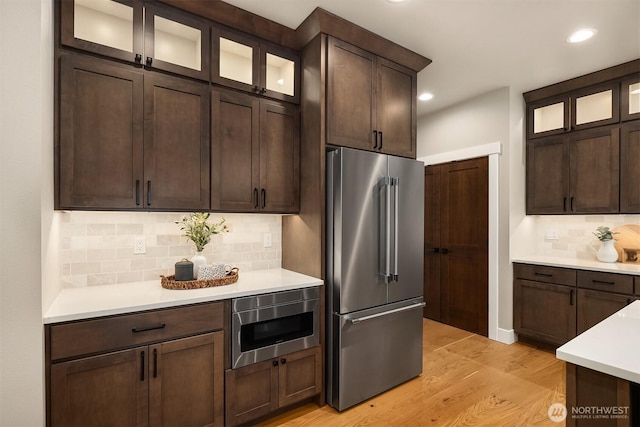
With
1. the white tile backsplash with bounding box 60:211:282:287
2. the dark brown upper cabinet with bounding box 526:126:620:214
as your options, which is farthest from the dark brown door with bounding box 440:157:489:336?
the white tile backsplash with bounding box 60:211:282:287

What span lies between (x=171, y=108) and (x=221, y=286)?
47.9 inches

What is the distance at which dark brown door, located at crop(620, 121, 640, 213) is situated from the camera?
3031 millimetres

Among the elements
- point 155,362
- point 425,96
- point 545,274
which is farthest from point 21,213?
point 545,274

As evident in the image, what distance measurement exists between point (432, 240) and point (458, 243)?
37 centimetres

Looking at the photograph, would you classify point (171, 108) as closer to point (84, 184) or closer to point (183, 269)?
point (84, 184)

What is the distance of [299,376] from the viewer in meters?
2.26

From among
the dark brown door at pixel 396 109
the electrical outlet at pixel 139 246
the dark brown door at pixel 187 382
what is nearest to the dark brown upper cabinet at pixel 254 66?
the dark brown door at pixel 396 109

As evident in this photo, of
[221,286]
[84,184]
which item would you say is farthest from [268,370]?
[84,184]

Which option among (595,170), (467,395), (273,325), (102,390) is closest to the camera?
(102,390)

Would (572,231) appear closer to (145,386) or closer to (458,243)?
(458,243)

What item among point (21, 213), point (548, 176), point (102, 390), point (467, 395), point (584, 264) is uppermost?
point (548, 176)

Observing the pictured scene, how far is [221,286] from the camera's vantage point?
2.19 metres

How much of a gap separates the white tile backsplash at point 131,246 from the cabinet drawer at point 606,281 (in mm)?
3097
